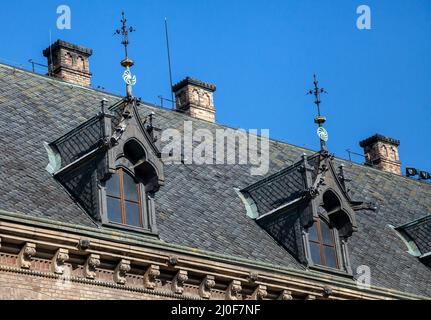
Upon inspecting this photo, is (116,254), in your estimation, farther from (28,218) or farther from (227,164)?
(227,164)

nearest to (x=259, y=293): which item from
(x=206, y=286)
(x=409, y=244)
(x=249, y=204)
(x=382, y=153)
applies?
(x=206, y=286)

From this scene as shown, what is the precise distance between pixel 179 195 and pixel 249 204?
261 centimetres

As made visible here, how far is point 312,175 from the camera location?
36656 millimetres

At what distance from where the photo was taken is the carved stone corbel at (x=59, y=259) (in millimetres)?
29938

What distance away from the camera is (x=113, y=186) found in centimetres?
3275

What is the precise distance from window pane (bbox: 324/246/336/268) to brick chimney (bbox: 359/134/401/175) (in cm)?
1501

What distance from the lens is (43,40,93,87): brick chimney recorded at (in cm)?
4144

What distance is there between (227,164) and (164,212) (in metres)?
5.88

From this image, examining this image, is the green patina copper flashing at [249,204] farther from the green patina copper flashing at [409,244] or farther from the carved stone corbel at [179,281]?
the green patina copper flashing at [409,244]

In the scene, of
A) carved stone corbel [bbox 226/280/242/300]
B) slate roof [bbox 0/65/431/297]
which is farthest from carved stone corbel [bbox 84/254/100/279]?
carved stone corbel [bbox 226/280/242/300]

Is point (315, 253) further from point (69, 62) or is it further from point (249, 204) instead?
point (69, 62)

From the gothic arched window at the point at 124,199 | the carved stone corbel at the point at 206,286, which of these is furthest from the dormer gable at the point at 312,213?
the gothic arched window at the point at 124,199
